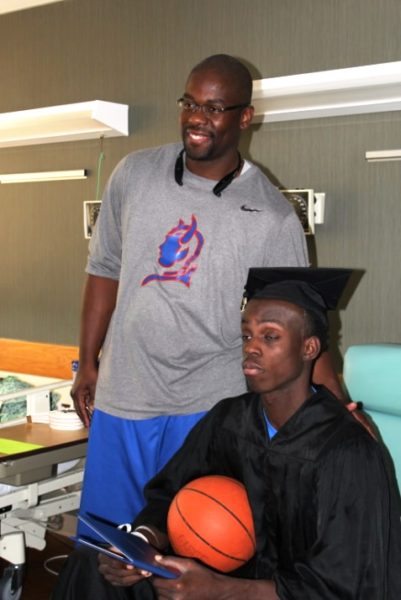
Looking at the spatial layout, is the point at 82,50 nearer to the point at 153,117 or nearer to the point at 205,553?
the point at 153,117

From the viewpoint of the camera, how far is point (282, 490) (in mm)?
2156

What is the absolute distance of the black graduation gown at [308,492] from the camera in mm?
1972

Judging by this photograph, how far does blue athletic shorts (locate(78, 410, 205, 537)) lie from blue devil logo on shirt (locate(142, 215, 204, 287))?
1.33 ft

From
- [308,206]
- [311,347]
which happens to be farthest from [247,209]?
[308,206]

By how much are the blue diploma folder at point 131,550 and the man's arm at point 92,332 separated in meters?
0.65

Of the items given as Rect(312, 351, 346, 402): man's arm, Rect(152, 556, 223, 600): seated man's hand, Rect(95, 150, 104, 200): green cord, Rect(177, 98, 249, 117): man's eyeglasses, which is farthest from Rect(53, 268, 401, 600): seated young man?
Rect(95, 150, 104, 200): green cord

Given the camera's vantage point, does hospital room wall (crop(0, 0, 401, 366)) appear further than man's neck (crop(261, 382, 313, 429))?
Yes

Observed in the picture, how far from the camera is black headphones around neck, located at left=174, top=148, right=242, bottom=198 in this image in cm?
249

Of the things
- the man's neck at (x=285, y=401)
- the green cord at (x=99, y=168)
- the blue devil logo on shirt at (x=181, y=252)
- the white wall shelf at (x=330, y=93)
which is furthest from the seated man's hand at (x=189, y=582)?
the green cord at (x=99, y=168)

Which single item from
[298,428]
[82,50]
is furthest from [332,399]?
[82,50]

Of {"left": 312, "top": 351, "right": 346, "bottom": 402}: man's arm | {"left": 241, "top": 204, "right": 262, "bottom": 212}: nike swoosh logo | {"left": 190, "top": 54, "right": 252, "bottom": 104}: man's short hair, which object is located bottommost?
{"left": 312, "top": 351, "right": 346, "bottom": 402}: man's arm

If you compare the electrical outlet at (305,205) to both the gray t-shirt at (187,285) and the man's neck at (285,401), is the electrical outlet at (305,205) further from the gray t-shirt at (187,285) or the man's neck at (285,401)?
the man's neck at (285,401)

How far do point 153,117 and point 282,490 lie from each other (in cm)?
326

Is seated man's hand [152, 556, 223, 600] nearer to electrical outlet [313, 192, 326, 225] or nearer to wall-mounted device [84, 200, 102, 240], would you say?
electrical outlet [313, 192, 326, 225]
